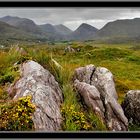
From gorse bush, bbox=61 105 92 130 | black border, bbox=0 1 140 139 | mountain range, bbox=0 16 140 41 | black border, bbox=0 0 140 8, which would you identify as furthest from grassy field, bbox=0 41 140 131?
black border, bbox=0 0 140 8

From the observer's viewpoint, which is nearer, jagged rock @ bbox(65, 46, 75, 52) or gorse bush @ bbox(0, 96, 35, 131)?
gorse bush @ bbox(0, 96, 35, 131)

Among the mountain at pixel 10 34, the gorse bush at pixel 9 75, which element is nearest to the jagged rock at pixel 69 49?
the mountain at pixel 10 34

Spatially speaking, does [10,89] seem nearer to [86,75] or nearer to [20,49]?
[20,49]

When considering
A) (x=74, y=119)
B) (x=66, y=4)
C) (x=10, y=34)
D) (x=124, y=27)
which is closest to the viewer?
(x=66, y=4)

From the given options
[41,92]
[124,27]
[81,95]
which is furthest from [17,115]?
[124,27]

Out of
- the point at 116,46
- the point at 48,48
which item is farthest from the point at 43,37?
the point at 116,46

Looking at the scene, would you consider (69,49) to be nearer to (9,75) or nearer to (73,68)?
(73,68)

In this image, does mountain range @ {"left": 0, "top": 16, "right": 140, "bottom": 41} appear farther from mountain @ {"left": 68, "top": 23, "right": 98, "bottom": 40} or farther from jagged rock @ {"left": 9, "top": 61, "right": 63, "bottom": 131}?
jagged rock @ {"left": 9, "top": 61, "right": 63, "bottom": 131}
